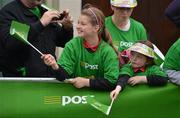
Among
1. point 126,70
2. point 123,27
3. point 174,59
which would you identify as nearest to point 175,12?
point 174,59

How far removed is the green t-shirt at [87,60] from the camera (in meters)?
5.02

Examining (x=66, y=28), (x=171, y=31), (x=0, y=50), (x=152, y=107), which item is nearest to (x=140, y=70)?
(x=152, y=107)

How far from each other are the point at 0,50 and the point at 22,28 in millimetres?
614

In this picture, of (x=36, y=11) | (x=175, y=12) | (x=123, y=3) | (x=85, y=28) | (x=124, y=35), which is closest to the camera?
(x=175, y=12)

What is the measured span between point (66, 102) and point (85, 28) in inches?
26.5

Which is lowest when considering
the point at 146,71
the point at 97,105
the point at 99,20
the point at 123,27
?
the point at 97,105

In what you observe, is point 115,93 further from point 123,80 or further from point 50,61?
point 50,61

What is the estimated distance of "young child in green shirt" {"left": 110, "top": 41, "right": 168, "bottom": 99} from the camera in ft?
16.4

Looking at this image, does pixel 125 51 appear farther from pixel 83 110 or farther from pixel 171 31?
pixel 171 31

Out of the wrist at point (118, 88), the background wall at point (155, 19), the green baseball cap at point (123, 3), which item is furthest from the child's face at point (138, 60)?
the background wall at point (155, 19)

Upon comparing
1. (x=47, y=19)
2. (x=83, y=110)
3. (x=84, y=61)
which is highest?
(x=47, y=19)

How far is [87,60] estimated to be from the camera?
5066mm

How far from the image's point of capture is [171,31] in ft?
30.3

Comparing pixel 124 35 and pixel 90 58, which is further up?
pixel 124 35
